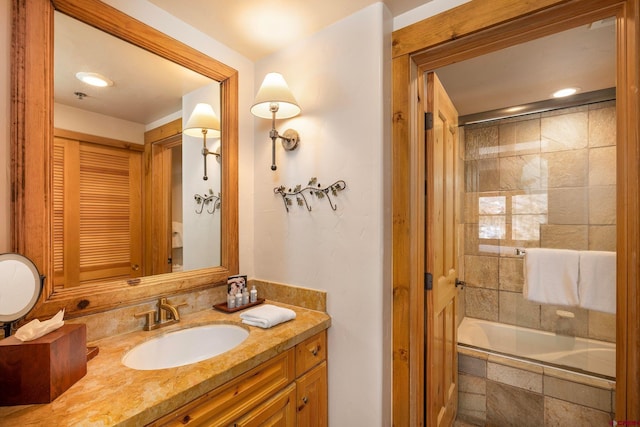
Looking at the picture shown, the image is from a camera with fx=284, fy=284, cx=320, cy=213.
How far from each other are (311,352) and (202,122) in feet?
4.22

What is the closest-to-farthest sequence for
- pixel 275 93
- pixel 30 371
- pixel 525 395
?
pixel 30 371 → pixel 275 93 → pixel 525 395

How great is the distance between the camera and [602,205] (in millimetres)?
2197

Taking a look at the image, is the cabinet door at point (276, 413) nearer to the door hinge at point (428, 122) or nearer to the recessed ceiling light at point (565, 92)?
the door hinge at point (428, 122)

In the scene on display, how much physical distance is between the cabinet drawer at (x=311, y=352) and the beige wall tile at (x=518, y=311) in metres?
2.08

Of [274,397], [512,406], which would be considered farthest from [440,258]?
[512,406]

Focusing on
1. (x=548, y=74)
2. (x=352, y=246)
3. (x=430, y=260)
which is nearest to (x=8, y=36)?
(x=352, y=246)

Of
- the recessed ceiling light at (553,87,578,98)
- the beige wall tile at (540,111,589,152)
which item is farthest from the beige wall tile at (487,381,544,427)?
the recessed ceiling light at (553,87,578,98)

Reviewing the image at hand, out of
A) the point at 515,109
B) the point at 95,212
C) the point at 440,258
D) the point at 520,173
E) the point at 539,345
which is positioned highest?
the point at 515,109

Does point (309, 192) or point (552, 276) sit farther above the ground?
point (309, 192)

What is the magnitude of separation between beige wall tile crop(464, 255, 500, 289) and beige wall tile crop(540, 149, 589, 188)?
0.83m

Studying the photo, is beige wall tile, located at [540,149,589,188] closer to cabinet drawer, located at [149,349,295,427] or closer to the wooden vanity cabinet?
the wooden vanity cabinet

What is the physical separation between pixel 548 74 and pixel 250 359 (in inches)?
97.2

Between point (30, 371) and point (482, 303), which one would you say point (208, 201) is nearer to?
point (30, 371)

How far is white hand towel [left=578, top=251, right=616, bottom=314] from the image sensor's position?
78.4 inches
